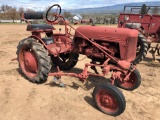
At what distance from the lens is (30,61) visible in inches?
202

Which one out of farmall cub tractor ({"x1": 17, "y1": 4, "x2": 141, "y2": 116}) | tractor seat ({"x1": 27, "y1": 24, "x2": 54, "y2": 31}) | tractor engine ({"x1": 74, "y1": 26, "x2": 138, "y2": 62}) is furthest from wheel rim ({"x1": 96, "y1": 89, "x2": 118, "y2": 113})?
tractor seat ({"x1": 27, "y1": 24, "x2": 54, "y2": 31})

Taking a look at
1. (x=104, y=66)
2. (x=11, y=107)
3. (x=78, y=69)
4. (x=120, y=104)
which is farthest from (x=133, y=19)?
(x=11, y=107)

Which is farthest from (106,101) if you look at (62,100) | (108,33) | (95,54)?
(108,33)

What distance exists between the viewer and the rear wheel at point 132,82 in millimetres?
4824

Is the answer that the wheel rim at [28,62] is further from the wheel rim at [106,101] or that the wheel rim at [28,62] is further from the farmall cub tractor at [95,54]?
the wheel rim at [106,101]

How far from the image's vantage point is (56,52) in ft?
17.2

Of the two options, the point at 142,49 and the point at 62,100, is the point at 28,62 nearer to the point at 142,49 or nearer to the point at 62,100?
the point at 62,100

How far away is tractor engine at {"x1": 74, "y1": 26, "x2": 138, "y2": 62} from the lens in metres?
4.36

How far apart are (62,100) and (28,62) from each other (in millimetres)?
1427

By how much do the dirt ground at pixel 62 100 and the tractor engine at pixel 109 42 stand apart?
33.2 inches

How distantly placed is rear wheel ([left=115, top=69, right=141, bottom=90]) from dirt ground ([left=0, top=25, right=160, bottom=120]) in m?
0.14

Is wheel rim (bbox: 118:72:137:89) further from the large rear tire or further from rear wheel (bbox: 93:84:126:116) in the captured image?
the large rear tire

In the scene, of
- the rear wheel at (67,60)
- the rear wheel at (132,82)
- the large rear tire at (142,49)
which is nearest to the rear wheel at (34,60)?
the rear wheel at (67,60)

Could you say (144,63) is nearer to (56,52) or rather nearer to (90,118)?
(56,52)
